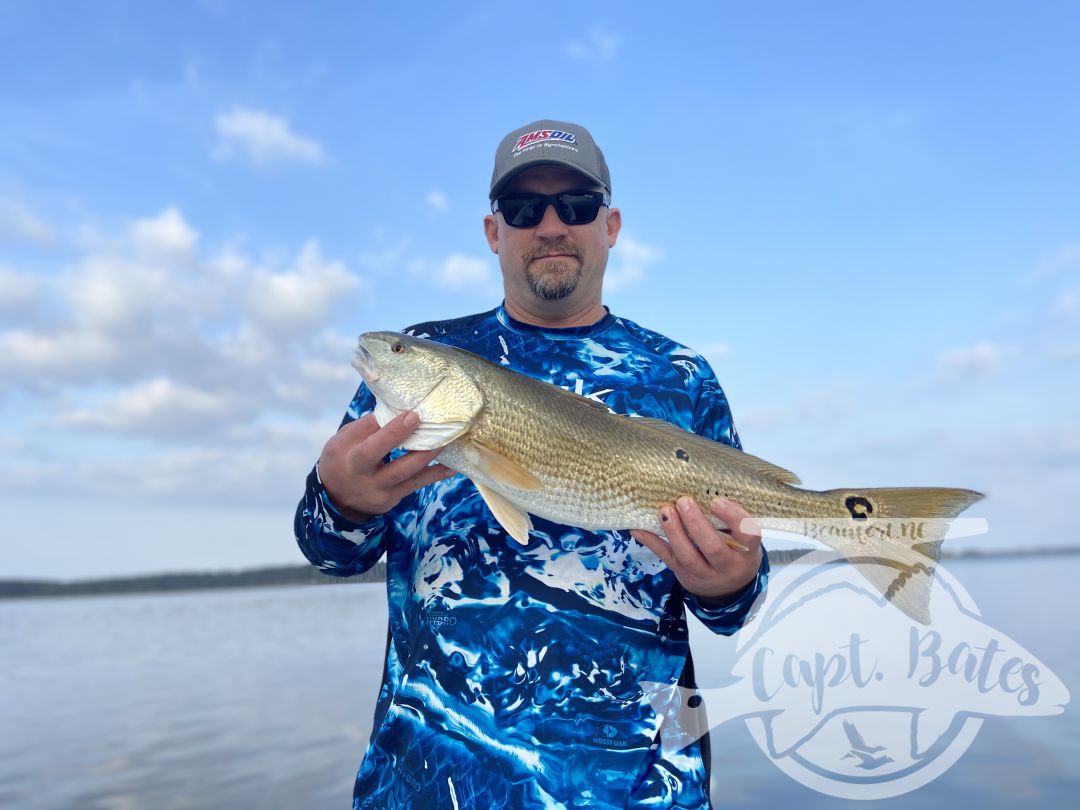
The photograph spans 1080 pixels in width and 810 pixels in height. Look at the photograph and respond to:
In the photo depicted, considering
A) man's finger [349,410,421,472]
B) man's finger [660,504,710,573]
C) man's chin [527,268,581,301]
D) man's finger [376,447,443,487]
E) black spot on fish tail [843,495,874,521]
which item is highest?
man's chin [527,268,581,301]

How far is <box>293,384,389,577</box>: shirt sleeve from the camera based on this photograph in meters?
3.79

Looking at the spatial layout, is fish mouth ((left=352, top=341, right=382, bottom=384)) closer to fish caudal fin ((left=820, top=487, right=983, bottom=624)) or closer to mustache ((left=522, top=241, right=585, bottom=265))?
mustache ((left=522, top=241, right=585, bottom=265))

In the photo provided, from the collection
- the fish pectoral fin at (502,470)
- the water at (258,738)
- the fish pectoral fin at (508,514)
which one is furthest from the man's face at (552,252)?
the water at (258,738)

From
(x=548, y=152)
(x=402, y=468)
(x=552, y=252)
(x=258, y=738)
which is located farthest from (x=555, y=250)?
(x=258, y=738)

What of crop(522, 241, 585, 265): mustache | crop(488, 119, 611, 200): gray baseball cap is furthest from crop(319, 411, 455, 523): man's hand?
crop(488, 119, 611, 200): gray baseball cap

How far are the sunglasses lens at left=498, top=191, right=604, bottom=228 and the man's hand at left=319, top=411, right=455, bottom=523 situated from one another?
1491 millimetres

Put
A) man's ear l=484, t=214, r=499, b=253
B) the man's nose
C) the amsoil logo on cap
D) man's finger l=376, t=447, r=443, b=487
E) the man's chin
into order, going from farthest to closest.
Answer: man's ear l=484, t=214, r=499, b=253
the amsoil logo on cap
the man's nose
the man's chin
man's finger l=376, t=447, r=443, b=487

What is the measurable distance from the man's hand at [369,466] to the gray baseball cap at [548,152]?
5.67 feet

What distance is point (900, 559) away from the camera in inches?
157

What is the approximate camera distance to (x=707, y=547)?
12.0 ft

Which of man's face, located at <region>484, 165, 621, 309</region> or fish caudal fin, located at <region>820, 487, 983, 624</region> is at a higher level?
man's face, located at <region>484, 165, 621, 309</region>

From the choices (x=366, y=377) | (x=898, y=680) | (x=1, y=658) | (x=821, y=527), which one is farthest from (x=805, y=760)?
(x=1, y=658)

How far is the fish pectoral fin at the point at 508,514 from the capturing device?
379cm

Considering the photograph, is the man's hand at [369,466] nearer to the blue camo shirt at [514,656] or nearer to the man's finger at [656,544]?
the blue camo shirt at [514,656]
